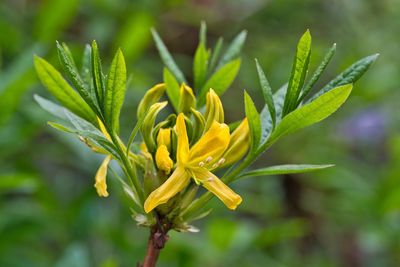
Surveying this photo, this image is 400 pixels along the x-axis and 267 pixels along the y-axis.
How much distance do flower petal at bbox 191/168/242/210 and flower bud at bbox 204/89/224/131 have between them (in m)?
0.06

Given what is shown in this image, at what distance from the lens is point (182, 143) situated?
0.76 m

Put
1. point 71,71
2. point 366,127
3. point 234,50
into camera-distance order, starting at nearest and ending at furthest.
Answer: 1. point 71,71
2. point 234,50
3. point 366,127

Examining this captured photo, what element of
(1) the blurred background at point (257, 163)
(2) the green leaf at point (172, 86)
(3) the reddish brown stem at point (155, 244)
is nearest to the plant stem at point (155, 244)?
(3) the reddish brown stem at point (155, 244)

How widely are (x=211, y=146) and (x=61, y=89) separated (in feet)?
0.76

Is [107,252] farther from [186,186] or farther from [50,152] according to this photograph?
[186,186]

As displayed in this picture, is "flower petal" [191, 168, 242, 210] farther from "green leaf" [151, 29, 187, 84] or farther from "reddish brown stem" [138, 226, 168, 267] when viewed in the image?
"green leaf" [151, 29, 187, 84]

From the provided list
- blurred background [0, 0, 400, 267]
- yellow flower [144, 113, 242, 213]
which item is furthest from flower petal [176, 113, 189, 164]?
blurred background [0, 0, 400, 267]

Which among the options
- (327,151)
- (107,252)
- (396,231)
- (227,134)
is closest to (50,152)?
(107,252)

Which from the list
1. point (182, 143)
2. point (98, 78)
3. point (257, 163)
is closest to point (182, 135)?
point (182, 143)

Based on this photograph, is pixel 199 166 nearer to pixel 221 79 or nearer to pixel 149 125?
pixel 149 125

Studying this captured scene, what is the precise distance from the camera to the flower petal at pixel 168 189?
2.38 ft

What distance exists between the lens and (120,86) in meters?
0.77

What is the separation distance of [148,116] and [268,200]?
1370 millimetres

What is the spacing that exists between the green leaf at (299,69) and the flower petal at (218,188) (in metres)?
0.13
